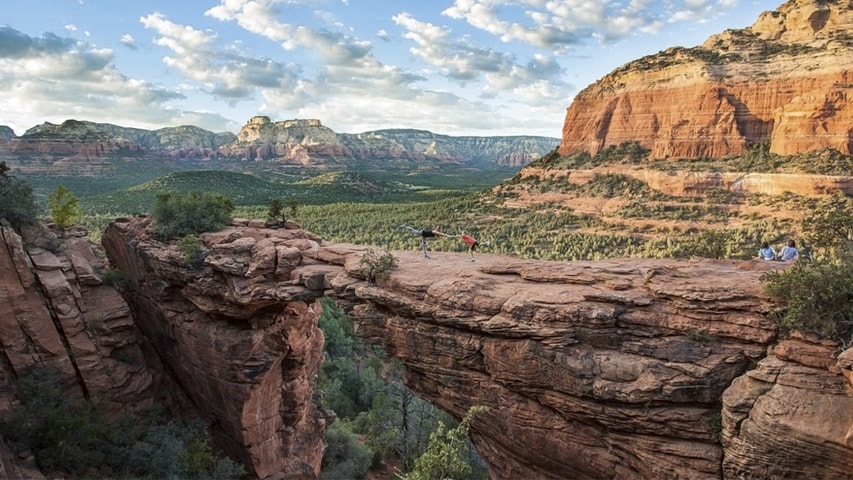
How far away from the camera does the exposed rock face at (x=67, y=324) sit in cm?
1680

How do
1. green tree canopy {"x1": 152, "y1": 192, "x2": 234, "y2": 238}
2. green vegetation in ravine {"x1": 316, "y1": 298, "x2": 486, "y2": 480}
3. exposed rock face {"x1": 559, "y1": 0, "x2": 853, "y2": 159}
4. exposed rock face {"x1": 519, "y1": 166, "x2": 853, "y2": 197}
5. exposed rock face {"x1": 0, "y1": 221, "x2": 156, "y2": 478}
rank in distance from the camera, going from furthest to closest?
exposed rock face {"x1": 559, "y1": 0, "x2": 853, "y2": 159} < exposed rock face {"x1": 519, "y1": 166, "x2": 853, "y2": 197} < green vegetation in ravine {"x1": 316, "y1": 298, "x2": 486, "y2": 480} < green tree canopy {"x1": 152, "y1": 192, "x2": 234, "y2": 238} < exposed rock face {"x1": 0, "y1": 221, "x2": 156, "y2": 478}

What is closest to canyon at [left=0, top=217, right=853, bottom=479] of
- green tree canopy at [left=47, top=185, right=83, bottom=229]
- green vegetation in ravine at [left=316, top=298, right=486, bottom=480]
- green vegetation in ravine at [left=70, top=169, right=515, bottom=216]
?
green tree canopy at [left=47, top=185, right=83, bottom=229]

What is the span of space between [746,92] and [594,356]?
6500 cm

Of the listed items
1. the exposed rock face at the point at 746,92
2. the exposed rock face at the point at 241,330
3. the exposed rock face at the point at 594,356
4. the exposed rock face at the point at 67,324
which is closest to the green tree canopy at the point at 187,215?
the exposed rock face at the point at 241,330

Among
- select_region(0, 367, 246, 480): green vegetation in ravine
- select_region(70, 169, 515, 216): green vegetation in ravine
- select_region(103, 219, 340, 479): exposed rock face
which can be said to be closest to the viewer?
select_region(0, 367, 246, 480): green vegetation in ravine

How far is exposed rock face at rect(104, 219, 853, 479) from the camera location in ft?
28.6

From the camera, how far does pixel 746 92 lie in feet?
196

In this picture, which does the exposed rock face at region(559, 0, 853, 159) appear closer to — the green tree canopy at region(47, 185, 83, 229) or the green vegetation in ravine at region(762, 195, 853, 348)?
the green vegetation in ravine at region(762, 195, 853, 348)

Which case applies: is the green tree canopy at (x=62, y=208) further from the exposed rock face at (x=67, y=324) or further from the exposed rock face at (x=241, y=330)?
the exposed rock face at (x=241, y=330)

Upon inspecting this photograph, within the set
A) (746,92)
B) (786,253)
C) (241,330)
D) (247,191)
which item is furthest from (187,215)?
(247,191)

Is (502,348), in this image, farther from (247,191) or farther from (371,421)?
(247,191)

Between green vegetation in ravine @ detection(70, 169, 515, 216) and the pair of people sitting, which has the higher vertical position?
the pair of people sitting

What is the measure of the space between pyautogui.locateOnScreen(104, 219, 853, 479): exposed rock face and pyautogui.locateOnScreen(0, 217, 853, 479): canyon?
41 millimetres

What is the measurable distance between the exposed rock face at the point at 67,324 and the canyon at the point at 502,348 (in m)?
0.08
